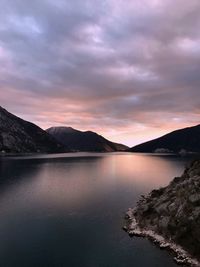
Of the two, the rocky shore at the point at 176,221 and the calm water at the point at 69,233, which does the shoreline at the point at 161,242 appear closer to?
the rocky shore at the point at 176,221

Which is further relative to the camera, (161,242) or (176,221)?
(176,221)

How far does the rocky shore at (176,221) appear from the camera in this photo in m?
53.7

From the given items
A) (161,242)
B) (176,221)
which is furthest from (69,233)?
(176,221)

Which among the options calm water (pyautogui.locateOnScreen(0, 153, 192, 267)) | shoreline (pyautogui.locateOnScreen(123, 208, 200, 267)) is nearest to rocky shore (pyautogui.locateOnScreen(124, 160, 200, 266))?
shoreline (pyautogui.locateOnScreen(123, 208, 200, 267))

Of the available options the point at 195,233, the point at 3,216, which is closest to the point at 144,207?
the point at 195,233

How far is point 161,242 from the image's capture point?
58031 millimetres

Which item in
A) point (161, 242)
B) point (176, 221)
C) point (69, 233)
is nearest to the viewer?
point (161, 242)

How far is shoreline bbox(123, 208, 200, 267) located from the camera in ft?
163

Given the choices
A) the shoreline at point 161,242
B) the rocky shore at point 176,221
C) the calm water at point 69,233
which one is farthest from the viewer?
the rocky shore at point 176,221

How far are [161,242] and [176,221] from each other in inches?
222

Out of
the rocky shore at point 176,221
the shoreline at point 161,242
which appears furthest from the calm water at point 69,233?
the rocky shore at point 176,221

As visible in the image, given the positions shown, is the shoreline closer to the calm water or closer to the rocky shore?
the rocky shore

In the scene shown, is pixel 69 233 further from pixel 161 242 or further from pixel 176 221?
pixel 176 221

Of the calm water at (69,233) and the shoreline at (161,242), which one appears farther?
A: the calm water at (69,233)
